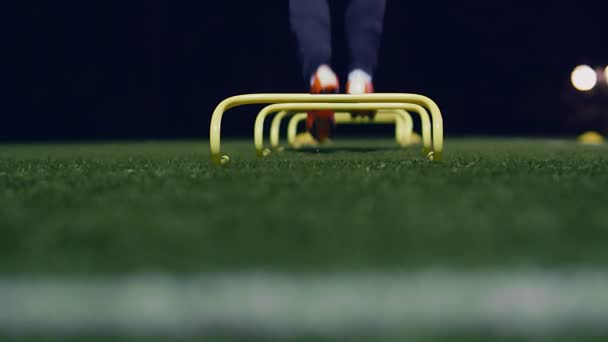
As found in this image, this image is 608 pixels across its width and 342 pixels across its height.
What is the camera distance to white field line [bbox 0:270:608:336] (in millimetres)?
402

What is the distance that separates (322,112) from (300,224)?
1.48 m

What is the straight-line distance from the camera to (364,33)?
6.53 feet

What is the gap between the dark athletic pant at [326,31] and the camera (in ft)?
6.15

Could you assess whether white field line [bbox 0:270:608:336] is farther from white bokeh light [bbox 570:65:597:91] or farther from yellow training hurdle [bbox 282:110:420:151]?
white bokeh light [bbox 570:65:597:91]

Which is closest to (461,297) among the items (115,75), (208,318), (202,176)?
(208,318)

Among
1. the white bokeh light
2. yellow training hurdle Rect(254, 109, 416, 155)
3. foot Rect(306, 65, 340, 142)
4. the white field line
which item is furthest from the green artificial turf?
the white bokeh light

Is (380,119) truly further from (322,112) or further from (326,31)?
(326,31)

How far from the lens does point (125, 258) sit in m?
0.52

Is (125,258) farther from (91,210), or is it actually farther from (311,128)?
(311,128)

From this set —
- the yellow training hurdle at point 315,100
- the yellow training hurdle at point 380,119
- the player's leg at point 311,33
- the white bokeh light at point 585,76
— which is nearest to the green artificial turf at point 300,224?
the yellow training hurdle at point 315,100

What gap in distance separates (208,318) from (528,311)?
0.66 feet

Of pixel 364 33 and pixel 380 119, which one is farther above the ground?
pixel 364 33

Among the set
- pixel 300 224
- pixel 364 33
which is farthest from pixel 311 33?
pixel 300 224

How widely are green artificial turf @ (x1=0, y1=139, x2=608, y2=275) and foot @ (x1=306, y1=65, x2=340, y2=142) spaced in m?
0.67
